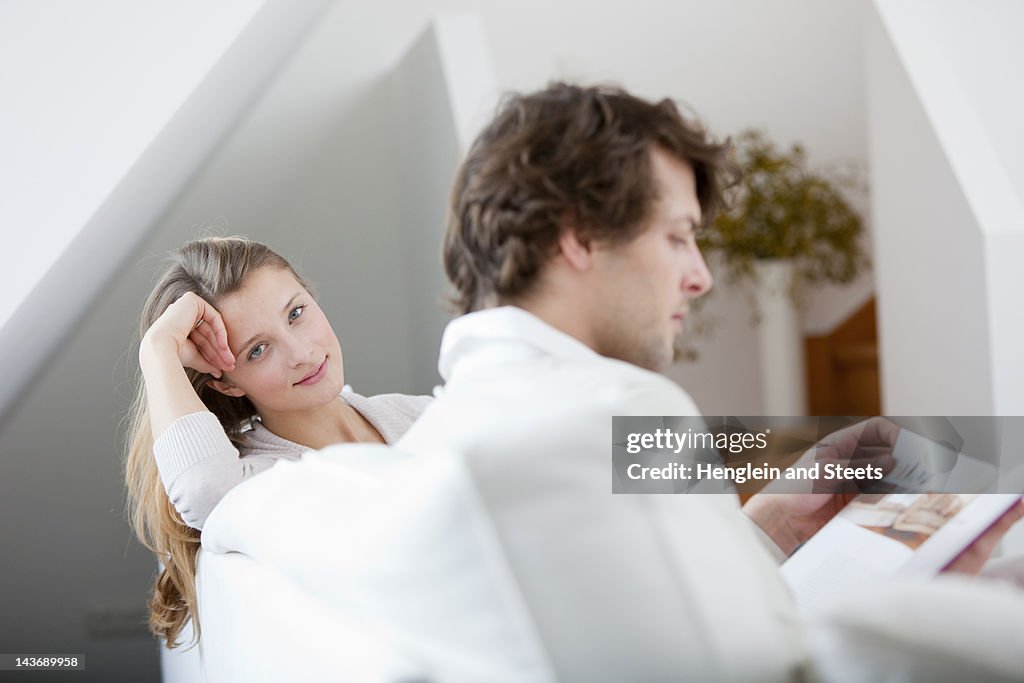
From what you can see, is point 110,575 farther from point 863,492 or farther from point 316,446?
point 863,492

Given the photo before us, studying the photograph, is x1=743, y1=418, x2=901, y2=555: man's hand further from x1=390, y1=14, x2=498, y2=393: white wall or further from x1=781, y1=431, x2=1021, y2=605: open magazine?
x1=390, y1=14, x2=498, y2=393: white wall

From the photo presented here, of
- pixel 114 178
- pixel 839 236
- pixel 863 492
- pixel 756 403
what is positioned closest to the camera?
pixel 863 492

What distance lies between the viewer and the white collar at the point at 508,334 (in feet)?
3.46

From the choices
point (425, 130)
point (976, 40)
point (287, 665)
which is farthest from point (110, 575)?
point (976, 40)

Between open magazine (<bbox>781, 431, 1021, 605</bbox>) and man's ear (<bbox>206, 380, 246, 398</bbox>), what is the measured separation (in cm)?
108

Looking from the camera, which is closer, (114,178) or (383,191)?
(114,178)

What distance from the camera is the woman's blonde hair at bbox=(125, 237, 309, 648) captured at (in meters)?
1.77

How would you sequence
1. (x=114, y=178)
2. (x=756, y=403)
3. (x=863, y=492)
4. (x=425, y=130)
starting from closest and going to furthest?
(x=863, y=492), (x=114, y=178), (x=425, y=130), (x=756, y=403)

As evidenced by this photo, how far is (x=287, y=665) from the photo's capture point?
1053mm

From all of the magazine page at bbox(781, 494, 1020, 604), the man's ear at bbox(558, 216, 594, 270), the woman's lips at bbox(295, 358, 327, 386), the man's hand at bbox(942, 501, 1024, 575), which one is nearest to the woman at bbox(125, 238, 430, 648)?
the woman's lips at bbox(295, 358, 327, 386)

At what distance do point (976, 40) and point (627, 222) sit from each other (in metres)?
2.81

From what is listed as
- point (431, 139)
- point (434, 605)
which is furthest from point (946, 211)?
point (434, 605)

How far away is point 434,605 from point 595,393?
8.5 inches

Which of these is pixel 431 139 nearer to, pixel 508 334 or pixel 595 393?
pixel 508 334
